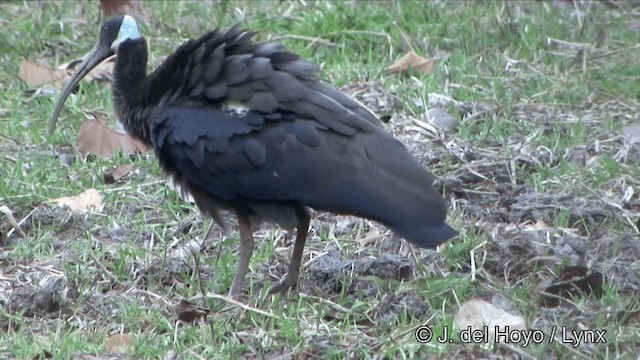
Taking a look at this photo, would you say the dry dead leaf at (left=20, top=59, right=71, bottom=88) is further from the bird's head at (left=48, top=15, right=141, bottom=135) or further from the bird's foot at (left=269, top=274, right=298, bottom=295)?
the bird's foot at (left=269, top=274, right=298, bottom=295)

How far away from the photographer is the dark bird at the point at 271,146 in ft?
18.2

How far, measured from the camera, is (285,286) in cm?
586

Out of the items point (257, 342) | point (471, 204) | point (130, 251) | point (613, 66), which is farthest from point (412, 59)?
point (257, 342)

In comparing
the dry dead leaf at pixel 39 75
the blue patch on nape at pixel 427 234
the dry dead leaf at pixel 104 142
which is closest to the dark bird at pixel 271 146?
the blue patch on nape at pixel 427 234

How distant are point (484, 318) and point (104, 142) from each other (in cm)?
275

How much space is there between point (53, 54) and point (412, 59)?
2.23 m

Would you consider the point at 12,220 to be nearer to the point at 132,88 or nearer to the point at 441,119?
the point at 132,88

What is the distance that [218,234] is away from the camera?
6582 mm

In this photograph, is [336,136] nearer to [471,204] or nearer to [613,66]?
[471,204]

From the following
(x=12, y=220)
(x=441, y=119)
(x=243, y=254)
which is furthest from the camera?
(x=441, y=119)

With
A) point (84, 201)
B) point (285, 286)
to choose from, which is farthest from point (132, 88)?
point (285, 286)

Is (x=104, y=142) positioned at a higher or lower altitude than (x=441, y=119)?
higher

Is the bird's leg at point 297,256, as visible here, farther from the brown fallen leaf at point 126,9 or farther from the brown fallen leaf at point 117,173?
the brown fallen leaf at point 126,9

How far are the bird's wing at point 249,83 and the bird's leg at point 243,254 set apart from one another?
53 centimetres
